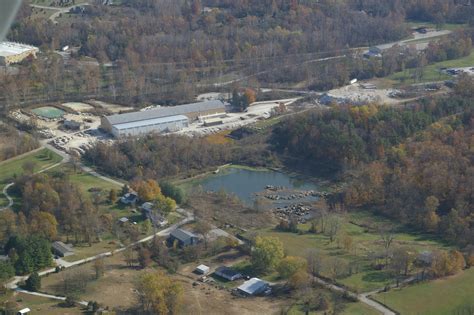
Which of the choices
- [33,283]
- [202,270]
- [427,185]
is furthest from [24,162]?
[427,185]

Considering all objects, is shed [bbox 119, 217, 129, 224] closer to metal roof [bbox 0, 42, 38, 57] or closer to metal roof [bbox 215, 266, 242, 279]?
metal roof [bbox 215, 266, 242, 279]

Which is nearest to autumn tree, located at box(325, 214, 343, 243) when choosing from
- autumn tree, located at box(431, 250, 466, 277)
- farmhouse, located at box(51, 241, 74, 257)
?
autumn tree, located at box(431, 250, 466, 277)

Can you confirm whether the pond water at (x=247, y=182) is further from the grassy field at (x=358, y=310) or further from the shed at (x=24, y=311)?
the shed at (x=24, y=311)

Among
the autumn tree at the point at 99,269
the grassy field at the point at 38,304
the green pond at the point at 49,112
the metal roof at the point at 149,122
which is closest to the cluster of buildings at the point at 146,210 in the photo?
the autumn tree at the point at 99,269

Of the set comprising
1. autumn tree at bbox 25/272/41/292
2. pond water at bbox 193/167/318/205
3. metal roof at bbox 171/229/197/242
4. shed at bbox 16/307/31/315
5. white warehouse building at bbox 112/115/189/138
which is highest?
white warehouse building at bbox 112/115/189/138

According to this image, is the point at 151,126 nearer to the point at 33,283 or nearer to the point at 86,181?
the point at 86,181

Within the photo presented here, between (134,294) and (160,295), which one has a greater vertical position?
(160,295)
